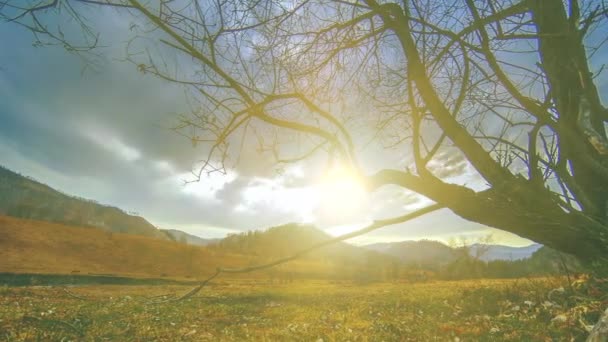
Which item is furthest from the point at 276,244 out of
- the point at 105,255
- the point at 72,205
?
the point at 72,205

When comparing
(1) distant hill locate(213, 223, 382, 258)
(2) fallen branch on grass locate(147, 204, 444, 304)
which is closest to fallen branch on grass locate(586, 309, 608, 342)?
(2) fallen branch on grass locate(147, 204, 444, 304)

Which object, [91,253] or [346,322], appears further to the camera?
[91,253]

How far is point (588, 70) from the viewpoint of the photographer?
98.5 inches

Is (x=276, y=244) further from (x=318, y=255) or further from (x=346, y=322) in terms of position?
(x=346, y=322)

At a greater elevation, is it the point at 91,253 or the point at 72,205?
the point at 72,205

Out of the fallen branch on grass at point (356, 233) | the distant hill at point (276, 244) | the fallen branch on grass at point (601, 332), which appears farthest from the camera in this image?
the distant hill at point (276, 244)

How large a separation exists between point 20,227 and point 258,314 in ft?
125

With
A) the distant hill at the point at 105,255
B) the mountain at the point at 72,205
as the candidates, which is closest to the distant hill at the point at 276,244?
the distant hill at the point at 105,255

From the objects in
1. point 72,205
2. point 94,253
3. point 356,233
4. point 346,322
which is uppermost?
point 72,205

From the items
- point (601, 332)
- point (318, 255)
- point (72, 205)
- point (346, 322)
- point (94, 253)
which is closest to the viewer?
point (601, 332)

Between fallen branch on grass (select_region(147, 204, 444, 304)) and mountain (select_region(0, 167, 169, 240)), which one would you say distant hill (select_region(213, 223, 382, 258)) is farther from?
fallen branch on grass (select_region(147, 204, 444, 304))

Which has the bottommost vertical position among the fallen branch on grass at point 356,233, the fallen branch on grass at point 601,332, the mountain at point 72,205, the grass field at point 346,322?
the grass field at point 346,322

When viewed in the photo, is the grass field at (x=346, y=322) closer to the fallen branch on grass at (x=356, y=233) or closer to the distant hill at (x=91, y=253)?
the fallen branch on grass at (x=356, y=233)

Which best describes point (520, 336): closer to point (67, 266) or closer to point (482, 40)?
point (482, 40)
